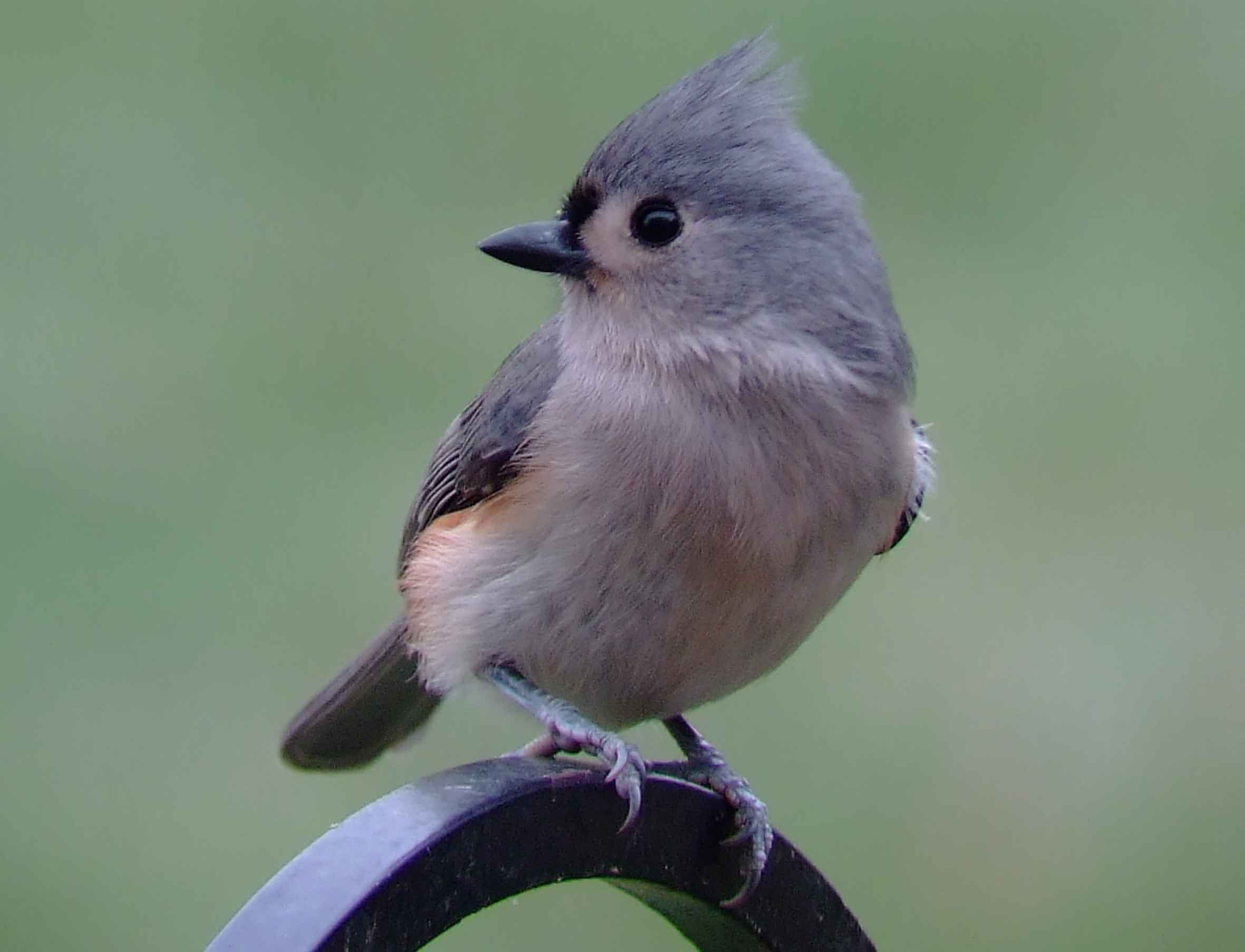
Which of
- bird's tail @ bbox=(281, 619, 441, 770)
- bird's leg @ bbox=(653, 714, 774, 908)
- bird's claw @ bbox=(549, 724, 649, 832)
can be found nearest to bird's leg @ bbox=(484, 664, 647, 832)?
bird's claw @ bbox=(549, 724, 649, 832)

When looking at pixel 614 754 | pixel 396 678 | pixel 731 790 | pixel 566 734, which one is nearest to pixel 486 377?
pixel 396 678

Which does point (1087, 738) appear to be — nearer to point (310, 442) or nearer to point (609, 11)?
point (310, 442)

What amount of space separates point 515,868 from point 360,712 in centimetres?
166

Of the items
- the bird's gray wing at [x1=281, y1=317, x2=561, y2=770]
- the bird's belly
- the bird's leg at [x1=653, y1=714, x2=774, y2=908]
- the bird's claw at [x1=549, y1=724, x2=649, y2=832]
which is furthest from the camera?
the bird's gray wing at [x1=281, y1=317, x2=561, y2=770]

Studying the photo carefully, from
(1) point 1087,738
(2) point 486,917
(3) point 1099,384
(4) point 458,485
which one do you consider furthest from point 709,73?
(3) point 1099,384

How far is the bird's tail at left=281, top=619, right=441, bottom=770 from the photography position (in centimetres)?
400

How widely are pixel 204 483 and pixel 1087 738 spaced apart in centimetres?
249

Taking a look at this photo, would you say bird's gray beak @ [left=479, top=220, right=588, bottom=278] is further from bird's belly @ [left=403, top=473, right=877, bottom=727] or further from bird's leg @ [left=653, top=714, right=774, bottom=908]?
bird's leg @ [left=653, top=714, right=774, bottom=908]

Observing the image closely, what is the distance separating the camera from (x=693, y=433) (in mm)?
3225

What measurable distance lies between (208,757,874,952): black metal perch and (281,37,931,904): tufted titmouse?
9.5 inches

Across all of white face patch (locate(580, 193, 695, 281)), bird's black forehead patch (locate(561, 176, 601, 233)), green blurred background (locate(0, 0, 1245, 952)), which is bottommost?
green blurred background (locate(0, 0, 1245, 952))

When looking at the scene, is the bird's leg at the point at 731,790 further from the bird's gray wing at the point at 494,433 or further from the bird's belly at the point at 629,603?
the bird's gray wing at the point at 494,433

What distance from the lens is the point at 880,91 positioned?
733cm

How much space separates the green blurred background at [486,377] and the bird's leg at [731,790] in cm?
33
